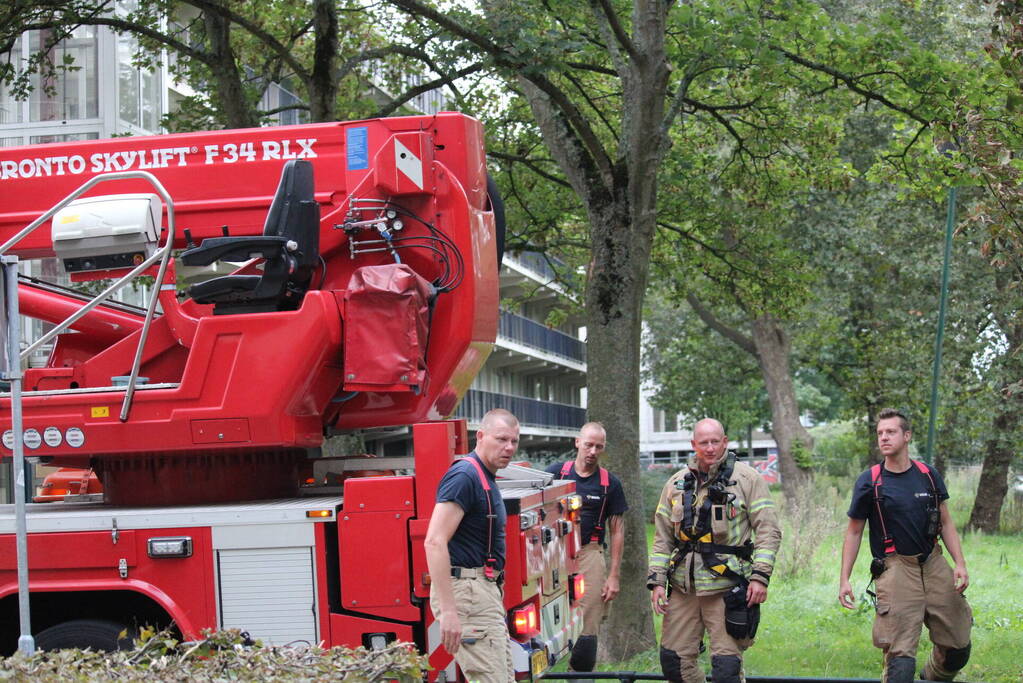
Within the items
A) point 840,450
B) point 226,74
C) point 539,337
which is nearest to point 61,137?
point 226,74

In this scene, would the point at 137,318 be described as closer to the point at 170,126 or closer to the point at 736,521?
the point at 736,521

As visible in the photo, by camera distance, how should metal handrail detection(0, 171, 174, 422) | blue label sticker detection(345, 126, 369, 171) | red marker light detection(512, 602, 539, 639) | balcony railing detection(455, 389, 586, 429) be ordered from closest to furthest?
red marker light detection(512, 602, 539, 639), metal handrail detection(0, 171, 174, 422), blue label sticker detection(345, 126, 369, 171), balcony railing detection(455, 389, 586, 429)

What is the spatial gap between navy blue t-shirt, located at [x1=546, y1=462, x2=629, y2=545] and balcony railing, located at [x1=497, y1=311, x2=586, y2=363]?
107 ft

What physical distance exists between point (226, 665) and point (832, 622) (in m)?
10.3

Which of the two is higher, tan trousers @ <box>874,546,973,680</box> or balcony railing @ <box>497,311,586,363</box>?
balcony railing @ <box>497,311,586,363</box>

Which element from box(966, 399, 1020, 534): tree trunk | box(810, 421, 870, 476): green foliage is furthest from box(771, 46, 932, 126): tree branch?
box(810, 421, 870, 476): green foliage

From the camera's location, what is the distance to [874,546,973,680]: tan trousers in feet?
27.2

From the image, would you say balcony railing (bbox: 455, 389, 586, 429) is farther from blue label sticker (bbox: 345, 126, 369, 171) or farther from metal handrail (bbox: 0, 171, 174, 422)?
metal handrail (bbox: 0, 171, 174, 422)

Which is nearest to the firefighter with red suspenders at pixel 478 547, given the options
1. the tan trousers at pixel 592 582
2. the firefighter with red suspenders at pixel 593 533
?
the firefighter with red suspenders at pixel 593 533

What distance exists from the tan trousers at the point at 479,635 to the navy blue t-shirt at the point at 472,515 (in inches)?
5.1

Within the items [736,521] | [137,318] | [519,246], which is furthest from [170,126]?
[736,521]

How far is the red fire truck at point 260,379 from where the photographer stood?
22.5ft

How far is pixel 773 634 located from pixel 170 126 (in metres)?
9.77

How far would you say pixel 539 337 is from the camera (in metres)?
53.3
